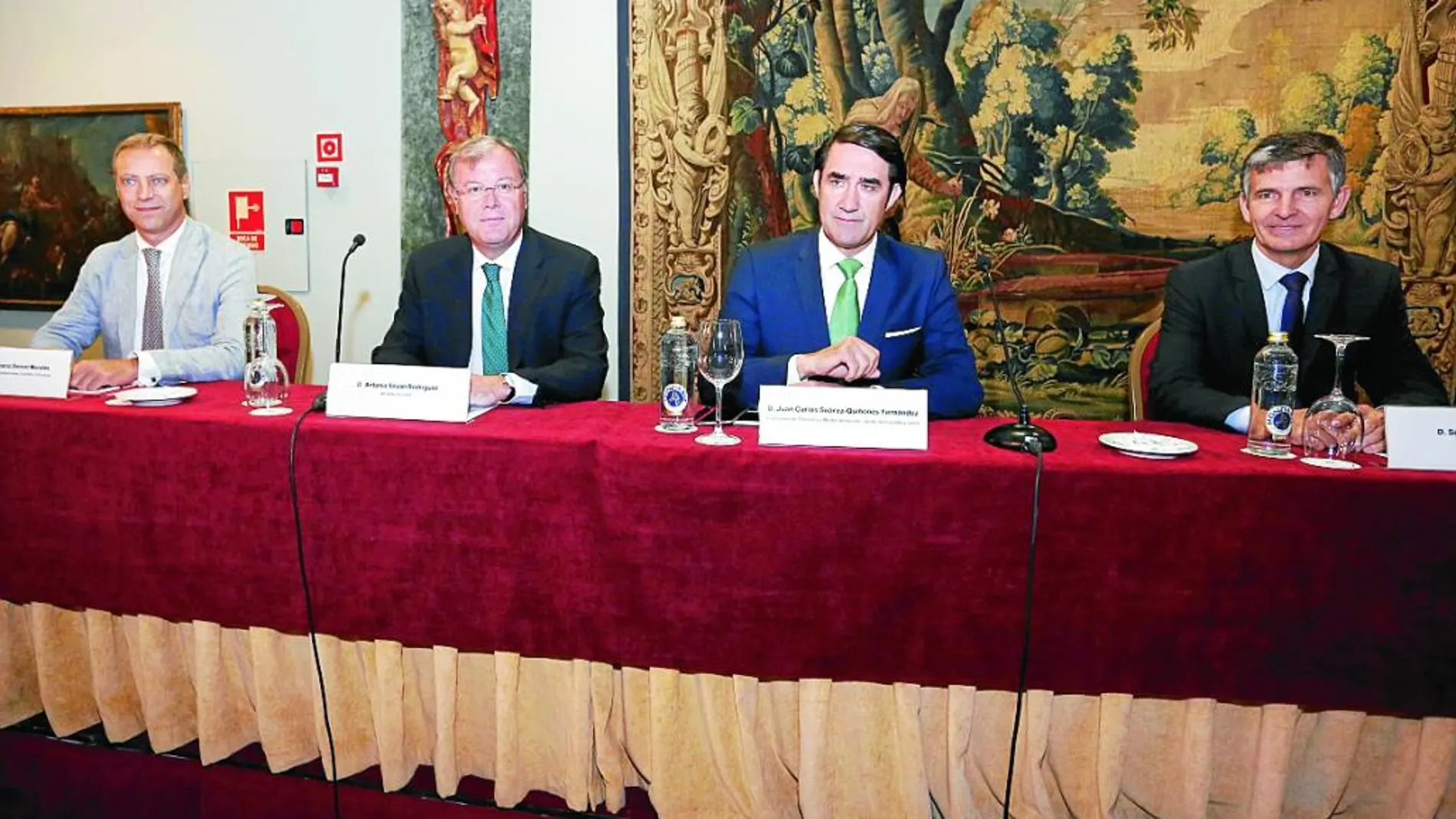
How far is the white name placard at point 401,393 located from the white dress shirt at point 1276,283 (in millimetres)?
1859

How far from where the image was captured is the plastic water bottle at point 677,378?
1.72 m

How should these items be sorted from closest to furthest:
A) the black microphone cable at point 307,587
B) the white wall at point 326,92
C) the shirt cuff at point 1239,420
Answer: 1. the black microphone cable at point 307,587
2. the shirt cuff at point 1239,420
3. the white wall at point 326,92

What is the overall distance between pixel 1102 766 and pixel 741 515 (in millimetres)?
774

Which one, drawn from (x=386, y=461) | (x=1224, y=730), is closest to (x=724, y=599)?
(x=386, y=461)

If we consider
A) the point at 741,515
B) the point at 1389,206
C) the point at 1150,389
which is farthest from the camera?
the point at 1389,206

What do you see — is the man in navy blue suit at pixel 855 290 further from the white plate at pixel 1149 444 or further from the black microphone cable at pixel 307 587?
the black microphone cable at pixel 307 587

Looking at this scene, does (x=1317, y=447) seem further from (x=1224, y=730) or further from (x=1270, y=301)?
(x=1270, y=301)

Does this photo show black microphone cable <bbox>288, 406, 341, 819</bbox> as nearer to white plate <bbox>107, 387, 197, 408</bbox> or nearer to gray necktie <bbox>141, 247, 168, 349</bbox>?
white plate <bbox>107, 387, 197, 408</bbox>

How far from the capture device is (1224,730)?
5.22 feet

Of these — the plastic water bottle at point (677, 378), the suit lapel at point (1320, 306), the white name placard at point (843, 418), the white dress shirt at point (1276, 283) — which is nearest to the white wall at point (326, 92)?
the plastic water bottle at point (677, 378)

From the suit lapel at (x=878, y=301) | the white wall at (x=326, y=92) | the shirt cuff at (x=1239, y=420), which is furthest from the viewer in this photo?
the white wall at (x=326, y=92)

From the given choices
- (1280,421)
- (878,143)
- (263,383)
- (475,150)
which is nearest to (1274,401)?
(1280,421)

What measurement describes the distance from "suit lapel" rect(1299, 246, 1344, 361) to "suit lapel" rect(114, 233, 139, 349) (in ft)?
10.3

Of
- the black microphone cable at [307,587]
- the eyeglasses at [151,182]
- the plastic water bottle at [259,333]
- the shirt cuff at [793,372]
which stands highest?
the eyeglasses at [151,182]
